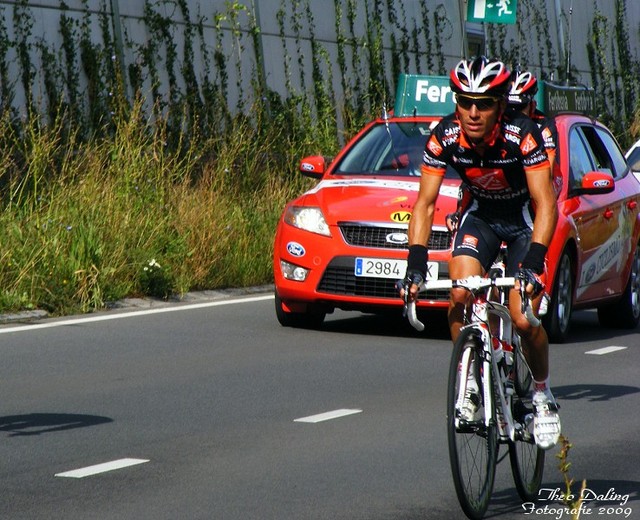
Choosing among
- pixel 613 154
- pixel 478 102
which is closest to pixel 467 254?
pixel 478 102

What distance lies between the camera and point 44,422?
7785mm

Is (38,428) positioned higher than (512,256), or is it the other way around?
(512,256)

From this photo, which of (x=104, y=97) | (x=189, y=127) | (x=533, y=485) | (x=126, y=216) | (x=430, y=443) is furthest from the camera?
(x=189, y=127)

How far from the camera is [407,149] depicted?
1241cm

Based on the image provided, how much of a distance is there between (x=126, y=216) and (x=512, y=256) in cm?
831

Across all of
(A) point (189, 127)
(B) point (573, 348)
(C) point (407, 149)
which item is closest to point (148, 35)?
(A) point (189, 127)

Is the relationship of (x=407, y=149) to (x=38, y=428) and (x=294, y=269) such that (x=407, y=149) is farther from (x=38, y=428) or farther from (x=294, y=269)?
(x=38, y=428)

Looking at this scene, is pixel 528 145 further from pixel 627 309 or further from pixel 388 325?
pixel 627 309

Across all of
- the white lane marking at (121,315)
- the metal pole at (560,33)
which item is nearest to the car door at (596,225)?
the white lane marking at (121,315)

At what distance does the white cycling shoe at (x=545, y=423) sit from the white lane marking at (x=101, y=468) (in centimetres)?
177

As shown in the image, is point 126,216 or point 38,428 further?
point 126,216

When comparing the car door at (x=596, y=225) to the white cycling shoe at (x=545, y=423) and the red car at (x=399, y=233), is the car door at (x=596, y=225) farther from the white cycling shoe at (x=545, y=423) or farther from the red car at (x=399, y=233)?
the white cycling shoe at (x=545, y=423)

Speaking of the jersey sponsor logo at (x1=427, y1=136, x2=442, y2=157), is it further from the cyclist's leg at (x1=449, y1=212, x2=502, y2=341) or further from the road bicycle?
the road bicycle

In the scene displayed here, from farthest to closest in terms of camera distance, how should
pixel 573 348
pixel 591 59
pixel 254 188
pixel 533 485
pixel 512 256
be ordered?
pixel 591 59 < pixel 254 188 < pixel 573 348 < pixel 512 256 < pixel 533 485
